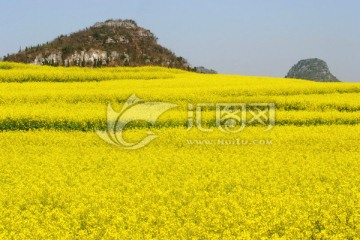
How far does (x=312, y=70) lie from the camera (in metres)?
105

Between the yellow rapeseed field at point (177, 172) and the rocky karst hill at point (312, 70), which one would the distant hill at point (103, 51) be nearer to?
the yellow rapeseed field at point (177, 172)

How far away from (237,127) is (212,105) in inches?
162

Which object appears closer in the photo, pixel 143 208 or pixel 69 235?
pixel 69 235

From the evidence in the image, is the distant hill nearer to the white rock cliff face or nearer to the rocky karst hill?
the white rock cliff face

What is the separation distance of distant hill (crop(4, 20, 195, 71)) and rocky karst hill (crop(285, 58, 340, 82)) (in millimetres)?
49039

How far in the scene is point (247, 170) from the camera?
40.3 feet

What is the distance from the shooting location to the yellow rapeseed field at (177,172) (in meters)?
8.32

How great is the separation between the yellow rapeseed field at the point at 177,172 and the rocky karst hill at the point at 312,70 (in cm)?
7786

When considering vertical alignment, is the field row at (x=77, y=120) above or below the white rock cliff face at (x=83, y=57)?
below

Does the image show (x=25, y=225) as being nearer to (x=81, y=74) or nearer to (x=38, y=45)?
(x=81, y=74)

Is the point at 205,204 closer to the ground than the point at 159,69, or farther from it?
closer to the ground

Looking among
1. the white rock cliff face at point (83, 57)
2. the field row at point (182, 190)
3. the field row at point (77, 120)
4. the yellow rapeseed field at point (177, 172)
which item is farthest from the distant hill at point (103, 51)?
the field row at point (182, 190)

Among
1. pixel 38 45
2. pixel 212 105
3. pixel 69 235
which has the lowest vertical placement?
pixel 69 235

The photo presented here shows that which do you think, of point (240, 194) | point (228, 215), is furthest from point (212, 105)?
point (228, 215)
